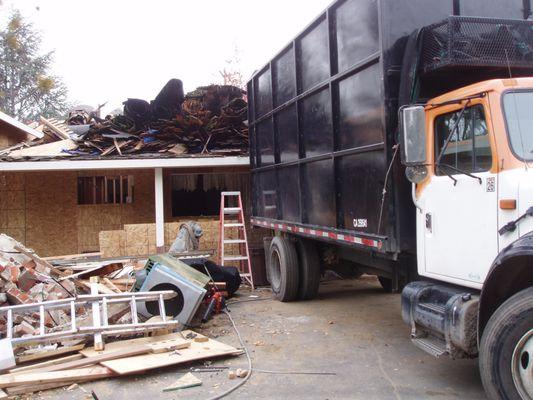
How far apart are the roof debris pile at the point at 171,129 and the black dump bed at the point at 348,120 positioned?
3.88 meters

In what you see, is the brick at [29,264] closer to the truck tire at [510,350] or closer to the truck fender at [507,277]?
the truck fender at [507,277]

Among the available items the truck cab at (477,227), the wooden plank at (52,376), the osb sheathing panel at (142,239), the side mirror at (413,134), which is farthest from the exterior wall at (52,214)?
the side mirror at (413,134)

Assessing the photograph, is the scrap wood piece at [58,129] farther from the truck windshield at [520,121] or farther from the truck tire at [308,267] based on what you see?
the truck windshield at [520,121]

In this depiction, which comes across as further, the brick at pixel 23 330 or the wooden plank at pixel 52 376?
the brick at pixel 23 330

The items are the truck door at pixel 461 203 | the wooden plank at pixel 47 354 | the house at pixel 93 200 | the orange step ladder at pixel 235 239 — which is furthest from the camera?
the house at pixel 93 200

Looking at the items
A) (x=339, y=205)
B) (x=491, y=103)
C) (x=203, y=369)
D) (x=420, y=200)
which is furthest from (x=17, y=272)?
(x=491, y=103)

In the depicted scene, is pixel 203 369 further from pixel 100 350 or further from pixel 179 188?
pixel 179 188

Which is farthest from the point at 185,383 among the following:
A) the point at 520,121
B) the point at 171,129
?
the point at 171,129

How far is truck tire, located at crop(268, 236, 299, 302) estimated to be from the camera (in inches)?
349

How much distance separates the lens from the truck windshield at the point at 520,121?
3969 millimetres

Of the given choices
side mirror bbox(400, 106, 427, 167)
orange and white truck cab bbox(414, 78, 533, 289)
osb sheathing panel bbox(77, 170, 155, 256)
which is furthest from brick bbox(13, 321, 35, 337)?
osb sheathing panel bbox(77, 170, 155, 256)

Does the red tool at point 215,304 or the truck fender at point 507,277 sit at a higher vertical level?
the truck fender at point 507,277

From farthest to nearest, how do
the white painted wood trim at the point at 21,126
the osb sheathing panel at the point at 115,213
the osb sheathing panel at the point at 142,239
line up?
the white painted wood trim at the point at 21,126
the osb sheathing panel at the point at 115,213
the osb sheathing panel at the point at 142,239

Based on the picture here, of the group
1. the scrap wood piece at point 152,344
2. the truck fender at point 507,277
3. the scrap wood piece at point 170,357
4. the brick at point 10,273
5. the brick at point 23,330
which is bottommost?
the scrap wood piece at point 170,357
